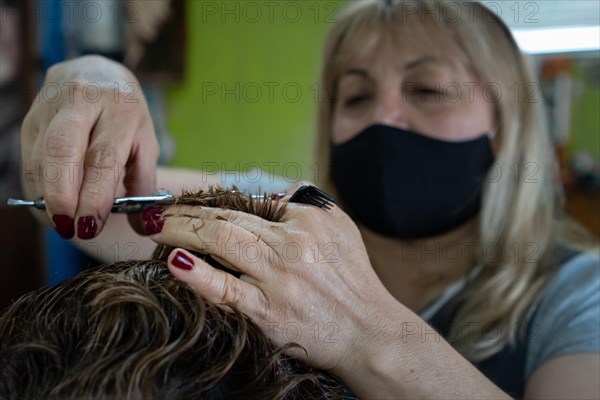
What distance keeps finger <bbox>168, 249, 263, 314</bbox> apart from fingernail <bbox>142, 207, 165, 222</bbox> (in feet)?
0.41

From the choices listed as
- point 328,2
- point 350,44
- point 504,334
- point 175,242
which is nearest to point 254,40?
point 328,2

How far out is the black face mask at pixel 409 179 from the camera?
1.31m

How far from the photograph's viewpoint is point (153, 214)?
78 centimetres

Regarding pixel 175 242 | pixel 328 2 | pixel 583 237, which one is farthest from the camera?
pixel 328 2

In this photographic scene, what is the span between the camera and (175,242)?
0.71 m

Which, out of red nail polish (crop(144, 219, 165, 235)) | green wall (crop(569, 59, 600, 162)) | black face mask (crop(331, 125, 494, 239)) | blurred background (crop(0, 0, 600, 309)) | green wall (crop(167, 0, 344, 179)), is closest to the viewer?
red nail polish (crop(144, 219, 165, 235))

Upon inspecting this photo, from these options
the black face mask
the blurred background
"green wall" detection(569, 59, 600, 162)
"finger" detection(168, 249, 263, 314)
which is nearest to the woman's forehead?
the black face mask

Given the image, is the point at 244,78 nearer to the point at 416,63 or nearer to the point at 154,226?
the point at 416,63

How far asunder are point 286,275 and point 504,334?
746 mm

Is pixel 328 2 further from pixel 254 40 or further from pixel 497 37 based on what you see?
pixel 497 37

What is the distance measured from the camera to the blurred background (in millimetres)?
2656

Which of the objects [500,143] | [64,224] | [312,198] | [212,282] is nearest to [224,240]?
[212,282]

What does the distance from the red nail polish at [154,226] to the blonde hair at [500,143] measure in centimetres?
79

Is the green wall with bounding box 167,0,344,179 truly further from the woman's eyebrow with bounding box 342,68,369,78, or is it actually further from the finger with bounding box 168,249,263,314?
the finger with bounding box 168,249,263,314
